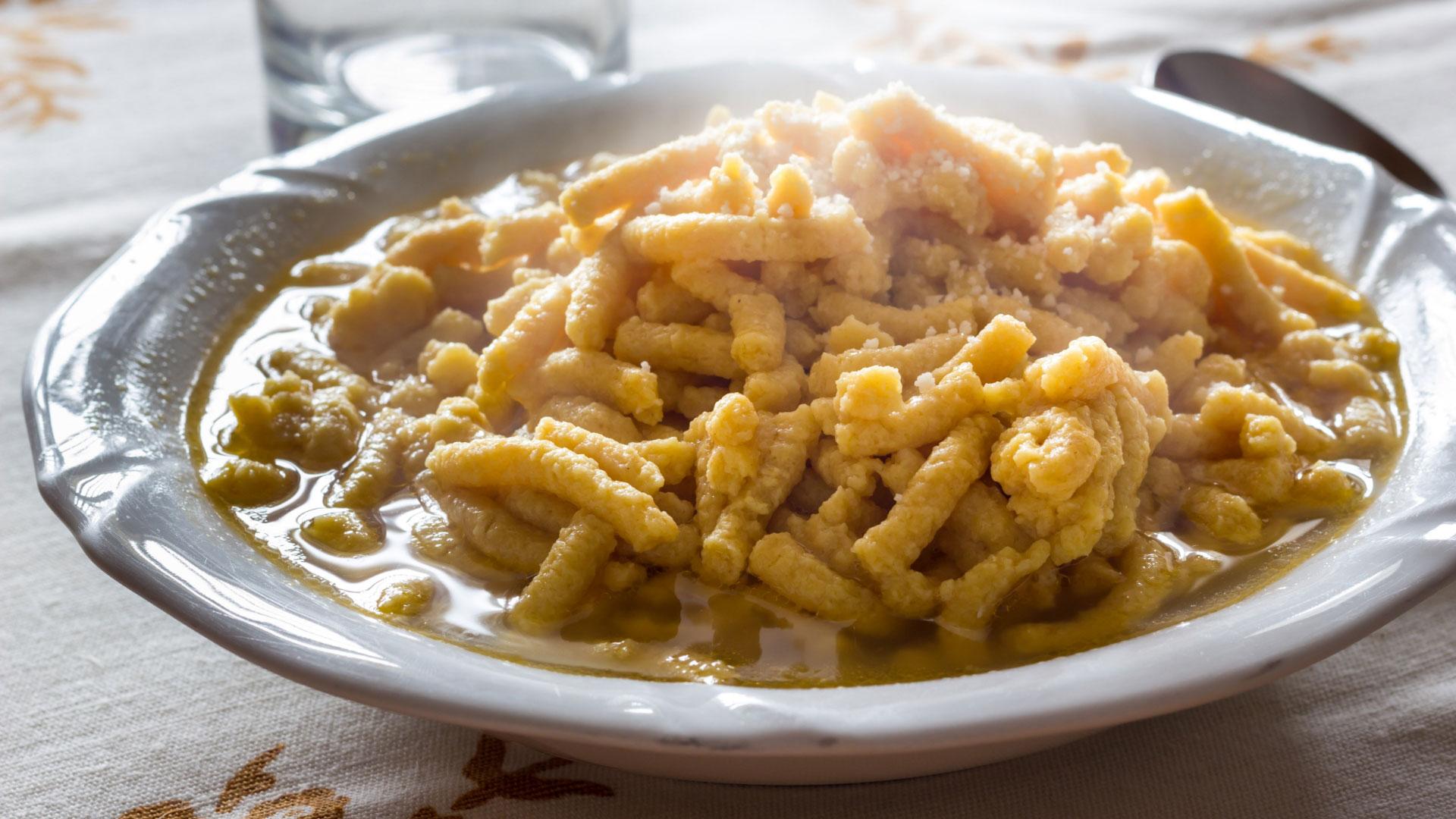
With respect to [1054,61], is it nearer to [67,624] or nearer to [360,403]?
[360,403]

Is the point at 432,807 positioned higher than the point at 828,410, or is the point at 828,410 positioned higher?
the point at 828,410

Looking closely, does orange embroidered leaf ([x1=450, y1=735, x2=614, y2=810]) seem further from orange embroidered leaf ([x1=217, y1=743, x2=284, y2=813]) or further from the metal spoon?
the metal spoon

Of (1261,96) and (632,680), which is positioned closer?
(632,680)

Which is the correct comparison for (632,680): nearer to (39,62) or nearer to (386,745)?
(386,745)

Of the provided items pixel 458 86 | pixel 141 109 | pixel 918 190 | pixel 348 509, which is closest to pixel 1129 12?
pixel 458 86

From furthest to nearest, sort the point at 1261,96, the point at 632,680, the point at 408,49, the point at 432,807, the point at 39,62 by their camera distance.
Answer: the point at 39,62, the point at 408,49, the point at 1261,96, the point at 432,807, the point at 632,680

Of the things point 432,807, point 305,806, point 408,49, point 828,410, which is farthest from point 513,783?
point 408,49

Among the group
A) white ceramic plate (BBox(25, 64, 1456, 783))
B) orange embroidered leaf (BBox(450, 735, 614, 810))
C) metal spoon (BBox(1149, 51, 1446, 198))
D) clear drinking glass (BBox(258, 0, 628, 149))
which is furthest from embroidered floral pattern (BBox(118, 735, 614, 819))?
metal spoon (BBox(1149, 51, 1446, 198))
